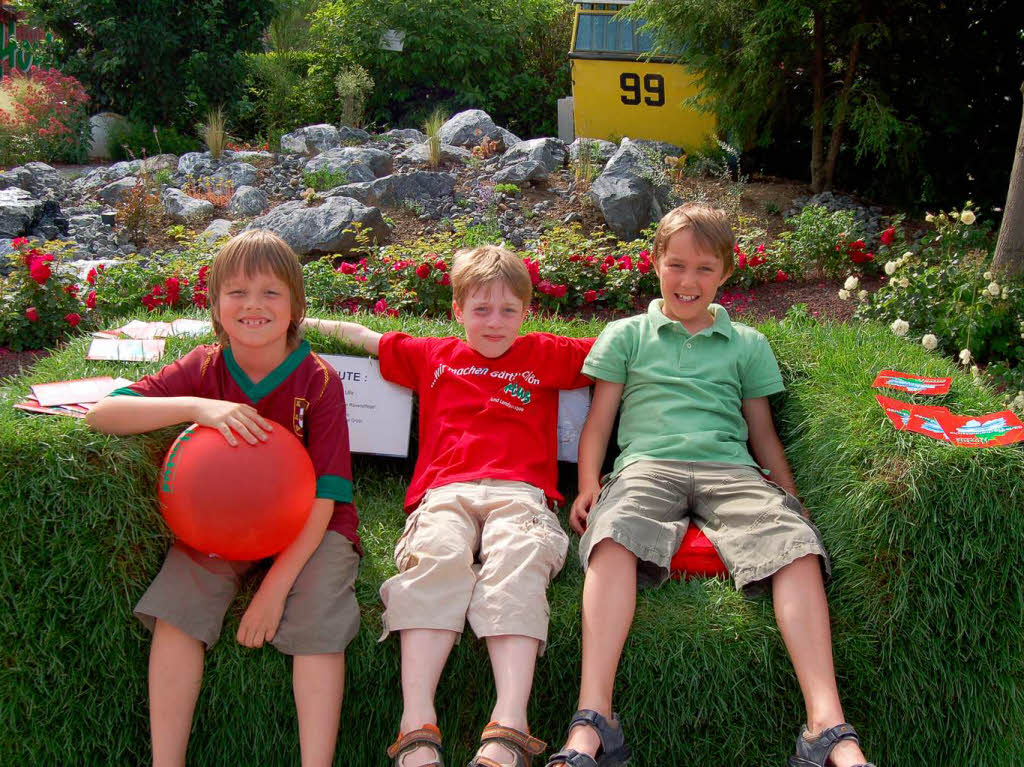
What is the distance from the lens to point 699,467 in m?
2.65

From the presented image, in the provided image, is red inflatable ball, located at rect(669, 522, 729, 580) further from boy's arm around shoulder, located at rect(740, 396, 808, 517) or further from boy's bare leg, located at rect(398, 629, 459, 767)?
boy's bare leg, located at rect(398, 629, 459, 767)

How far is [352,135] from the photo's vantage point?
9.52 m

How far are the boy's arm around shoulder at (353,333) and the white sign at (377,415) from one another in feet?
0.27

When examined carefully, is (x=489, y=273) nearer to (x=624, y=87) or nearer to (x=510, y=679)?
(x=510, y=679)

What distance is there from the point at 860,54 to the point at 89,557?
6.34m

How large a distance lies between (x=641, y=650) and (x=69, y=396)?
1752mm

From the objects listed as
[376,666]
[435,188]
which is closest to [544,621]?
[376,666]

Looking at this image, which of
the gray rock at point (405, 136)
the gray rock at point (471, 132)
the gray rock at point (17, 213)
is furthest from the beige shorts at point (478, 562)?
the gray rock at point (405, 136)

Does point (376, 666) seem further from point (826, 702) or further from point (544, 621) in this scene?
point (826, 702)

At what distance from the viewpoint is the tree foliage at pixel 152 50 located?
10.2 meters

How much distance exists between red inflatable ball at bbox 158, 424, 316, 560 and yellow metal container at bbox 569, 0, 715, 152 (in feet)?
23.2

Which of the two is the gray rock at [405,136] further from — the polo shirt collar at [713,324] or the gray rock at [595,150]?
the polo shirt collar at [713,324]

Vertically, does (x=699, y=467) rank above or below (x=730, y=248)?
below

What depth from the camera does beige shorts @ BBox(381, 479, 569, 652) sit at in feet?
7.22
